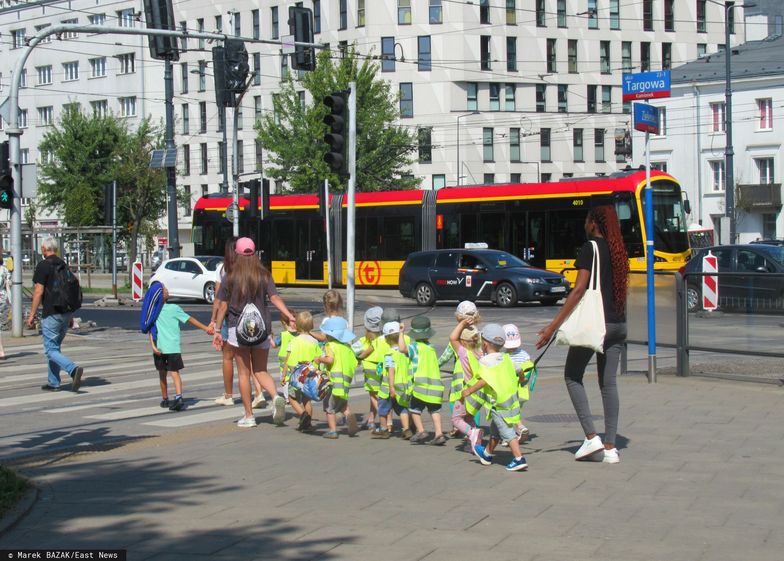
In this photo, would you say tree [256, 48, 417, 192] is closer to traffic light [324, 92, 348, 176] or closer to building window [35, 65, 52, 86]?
building window [35, 65, 52, 86]

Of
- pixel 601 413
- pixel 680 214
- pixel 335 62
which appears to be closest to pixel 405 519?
pixel 601 413

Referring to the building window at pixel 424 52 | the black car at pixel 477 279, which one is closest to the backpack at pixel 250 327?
the black car at pixel 477 279

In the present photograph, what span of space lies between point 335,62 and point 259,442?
4959cm

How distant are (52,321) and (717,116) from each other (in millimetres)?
54653

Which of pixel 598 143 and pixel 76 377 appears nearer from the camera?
pixel 76 377

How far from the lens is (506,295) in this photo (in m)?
30.0

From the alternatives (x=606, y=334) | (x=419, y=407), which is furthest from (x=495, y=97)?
(x=606, y=334)

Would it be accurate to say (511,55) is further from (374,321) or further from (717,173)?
(374,321)

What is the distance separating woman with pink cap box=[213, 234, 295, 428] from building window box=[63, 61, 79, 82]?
3097 inches

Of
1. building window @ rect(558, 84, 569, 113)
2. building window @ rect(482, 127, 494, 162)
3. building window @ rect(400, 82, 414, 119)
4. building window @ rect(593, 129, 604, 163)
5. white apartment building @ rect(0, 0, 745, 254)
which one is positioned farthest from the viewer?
building window @ rect(593, 129, 604, 163)

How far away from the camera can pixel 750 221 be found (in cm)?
6438

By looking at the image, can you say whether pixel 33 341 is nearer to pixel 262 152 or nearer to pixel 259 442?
pixel 259 442

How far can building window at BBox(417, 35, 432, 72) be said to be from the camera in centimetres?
7169

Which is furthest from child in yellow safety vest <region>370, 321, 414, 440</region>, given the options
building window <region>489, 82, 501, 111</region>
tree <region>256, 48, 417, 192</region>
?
building window <region>489, 82, 501, 111</region>
